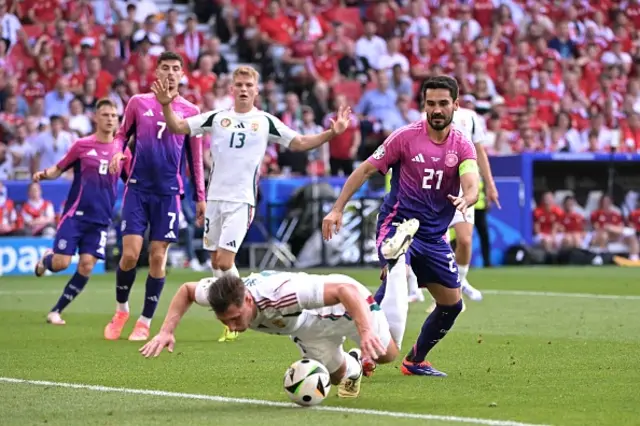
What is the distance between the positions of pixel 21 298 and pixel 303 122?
8.57 m

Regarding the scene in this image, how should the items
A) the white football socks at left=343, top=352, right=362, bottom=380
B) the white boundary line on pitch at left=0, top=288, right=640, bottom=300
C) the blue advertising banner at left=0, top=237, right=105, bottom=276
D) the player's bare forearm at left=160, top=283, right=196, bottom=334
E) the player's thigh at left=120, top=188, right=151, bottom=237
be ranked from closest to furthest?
the player's bare forearm at left=160, top=283, right=196, bottom=334, the white football socks at left=343, top=352, right=362, bottom=380, the player's thigh at left=120, top=188, right=151, bottom=237, the white boundary line on pitch at left=0, top=288, right=640, bottom=300, the blue advertising banner at left=0, top=237, right=105, bottom=276

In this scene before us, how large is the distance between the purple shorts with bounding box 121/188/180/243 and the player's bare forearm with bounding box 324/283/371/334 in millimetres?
5386

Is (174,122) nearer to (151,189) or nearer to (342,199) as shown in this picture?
(151,189)

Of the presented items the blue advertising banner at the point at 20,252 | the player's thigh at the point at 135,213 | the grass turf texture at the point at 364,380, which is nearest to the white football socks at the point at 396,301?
the grass turf texture at the point at 364,380

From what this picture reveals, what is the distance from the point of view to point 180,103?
13.0m

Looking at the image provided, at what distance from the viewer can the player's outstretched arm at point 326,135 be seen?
1074 cm

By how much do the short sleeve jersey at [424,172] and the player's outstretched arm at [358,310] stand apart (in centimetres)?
191

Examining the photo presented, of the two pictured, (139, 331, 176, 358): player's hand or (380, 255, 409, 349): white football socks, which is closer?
(139, 331, 176, 358): player's hand

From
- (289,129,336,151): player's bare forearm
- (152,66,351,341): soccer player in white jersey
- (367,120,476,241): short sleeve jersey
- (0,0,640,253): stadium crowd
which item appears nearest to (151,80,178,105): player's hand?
(152,66,351,341): soccer player in white jersey

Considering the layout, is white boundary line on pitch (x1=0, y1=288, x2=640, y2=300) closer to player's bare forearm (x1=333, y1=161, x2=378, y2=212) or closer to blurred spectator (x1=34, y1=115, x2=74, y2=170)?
blurred spectator (x1=34, y1=115, x2=74, y2=170)

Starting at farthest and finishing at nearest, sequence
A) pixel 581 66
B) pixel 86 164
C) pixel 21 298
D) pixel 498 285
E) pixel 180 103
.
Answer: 1. pixel 581 66
2. pixel 498 285
3. pixel 21 298
4. pixel 86 164
5. pixel 180 103

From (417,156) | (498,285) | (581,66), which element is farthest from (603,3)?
(417,156)

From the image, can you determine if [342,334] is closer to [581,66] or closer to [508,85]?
[508,85]

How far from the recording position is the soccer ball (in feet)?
26.1
